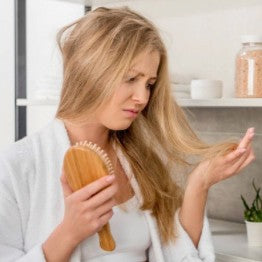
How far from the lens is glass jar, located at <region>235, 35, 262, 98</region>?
1.27m

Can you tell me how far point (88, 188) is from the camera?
2.83 feet

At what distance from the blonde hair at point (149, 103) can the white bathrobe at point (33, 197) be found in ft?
0.17

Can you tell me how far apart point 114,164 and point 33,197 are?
219 millimetres

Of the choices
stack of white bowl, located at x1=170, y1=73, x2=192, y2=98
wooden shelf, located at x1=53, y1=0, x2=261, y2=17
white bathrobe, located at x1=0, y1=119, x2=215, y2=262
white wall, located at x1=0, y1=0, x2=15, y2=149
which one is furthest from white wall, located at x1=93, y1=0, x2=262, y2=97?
white wall, located at x1=0, y1=0, x2=15, y2=149

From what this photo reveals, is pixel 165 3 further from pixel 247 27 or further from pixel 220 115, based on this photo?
pixel 220 115

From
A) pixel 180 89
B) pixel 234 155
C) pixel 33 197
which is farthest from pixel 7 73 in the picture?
pixel 234 155

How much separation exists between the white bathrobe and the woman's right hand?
0.08m

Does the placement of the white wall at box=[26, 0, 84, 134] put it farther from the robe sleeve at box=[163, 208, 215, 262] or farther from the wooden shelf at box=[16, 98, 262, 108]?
the robe sleeve at box=[163, 208, 215, 262]

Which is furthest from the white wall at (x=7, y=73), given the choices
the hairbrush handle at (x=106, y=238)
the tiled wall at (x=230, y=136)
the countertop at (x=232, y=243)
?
the hairbrush handle at (x=106, y=238)

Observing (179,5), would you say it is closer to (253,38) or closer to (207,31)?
(207,31)

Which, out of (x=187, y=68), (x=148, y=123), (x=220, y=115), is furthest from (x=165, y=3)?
Result: (x=148, y=123)

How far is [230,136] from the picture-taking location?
1549 millimetres

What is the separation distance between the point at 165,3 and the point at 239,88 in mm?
470

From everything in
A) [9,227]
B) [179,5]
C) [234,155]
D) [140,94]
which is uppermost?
[179,5]
